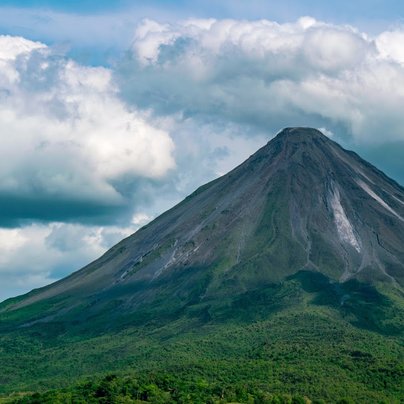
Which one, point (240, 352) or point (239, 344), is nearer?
point (240, 352)

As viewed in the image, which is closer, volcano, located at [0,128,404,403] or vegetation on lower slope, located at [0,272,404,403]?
vegetation on lower slope, located at [0,272,404,403]

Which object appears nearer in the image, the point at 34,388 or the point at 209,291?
the point at 34,388

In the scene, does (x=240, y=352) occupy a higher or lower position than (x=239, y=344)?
lower

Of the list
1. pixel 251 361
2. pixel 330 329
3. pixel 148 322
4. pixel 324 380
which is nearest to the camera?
pixel 324 380

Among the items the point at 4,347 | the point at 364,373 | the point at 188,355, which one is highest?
the point at 4,347

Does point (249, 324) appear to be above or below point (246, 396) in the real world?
above

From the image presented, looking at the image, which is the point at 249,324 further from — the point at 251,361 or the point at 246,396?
the point at 246,396

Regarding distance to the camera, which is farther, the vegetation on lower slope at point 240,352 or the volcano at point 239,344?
the volcano at point 239,344

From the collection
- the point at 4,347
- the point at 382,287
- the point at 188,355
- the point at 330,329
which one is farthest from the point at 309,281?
the point at 4,347

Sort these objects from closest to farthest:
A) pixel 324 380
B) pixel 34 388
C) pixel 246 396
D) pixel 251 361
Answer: pixel 246 396, pixel 324 380, pixel 251 361, pixel 34 388
